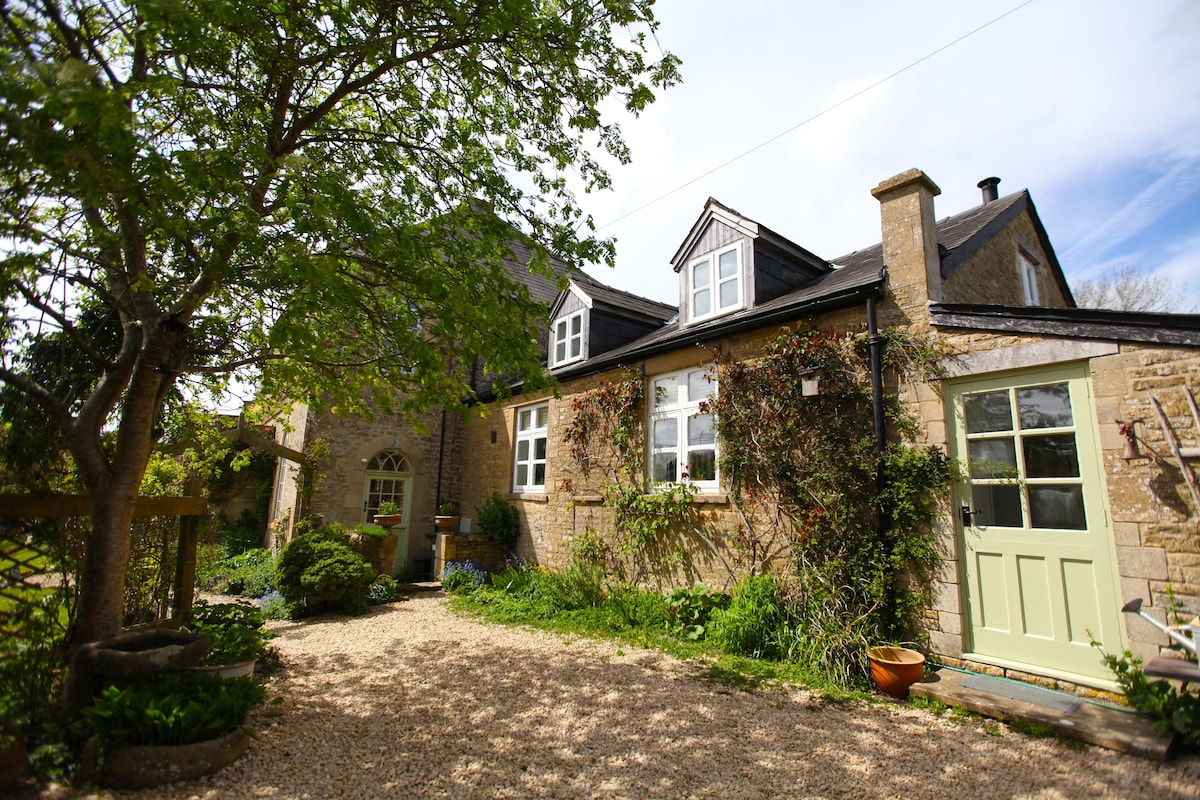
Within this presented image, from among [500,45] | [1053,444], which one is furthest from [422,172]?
[1053,444]

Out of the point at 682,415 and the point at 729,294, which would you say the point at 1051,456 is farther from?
the point at 729,294

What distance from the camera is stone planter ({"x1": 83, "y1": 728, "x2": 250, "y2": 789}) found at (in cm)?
340

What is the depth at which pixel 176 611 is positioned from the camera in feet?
19.0

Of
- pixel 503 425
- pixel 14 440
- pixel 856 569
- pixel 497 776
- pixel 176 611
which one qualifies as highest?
pixel 503 425

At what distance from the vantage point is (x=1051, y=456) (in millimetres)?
5141

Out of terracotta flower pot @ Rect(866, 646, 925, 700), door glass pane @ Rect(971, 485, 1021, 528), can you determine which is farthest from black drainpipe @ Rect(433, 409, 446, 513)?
door glass pane @ Rect(971, 485, 1021, 528)

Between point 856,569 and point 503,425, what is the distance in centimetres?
809

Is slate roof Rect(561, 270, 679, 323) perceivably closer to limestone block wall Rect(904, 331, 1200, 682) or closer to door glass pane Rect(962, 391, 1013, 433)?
door glass pane Rect(962, 391, 1013, 433)

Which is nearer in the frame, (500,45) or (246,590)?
(500,45)

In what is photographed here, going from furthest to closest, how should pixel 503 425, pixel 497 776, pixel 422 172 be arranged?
pixel 503 425
pixel 422 172
pixel 497 776

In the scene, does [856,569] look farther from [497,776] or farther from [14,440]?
[14,440]

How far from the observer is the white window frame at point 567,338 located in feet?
36.7

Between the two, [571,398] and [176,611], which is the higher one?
[571,398]

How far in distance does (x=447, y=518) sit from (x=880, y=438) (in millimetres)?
9006
